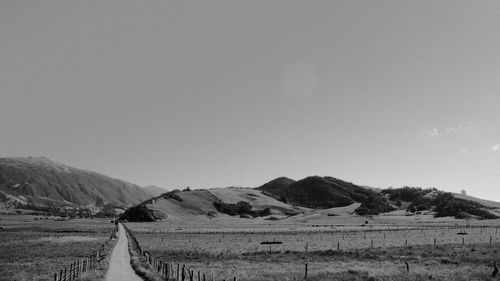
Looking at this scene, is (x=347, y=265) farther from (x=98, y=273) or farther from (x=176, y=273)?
(x=98, y=273)

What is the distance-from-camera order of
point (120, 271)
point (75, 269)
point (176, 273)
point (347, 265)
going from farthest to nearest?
point (347, 265) < point (75, 269) < point (120, 271) < point (176, 273)

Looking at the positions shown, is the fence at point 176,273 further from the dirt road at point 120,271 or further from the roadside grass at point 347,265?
the dirt road at point 120,271

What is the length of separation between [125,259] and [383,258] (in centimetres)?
2951

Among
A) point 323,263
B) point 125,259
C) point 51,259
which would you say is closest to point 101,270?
point 125,259

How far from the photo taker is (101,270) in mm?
35625

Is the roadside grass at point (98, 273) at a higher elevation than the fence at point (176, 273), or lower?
lower

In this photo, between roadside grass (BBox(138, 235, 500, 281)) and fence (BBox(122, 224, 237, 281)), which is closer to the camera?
fence (BBox(122, 224, 237, 281))

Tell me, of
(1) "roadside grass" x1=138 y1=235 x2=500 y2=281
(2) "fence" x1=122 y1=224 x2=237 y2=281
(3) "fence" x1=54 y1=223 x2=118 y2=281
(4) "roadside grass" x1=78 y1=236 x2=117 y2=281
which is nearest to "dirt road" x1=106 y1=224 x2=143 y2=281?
(4) "roadside grass" x1=78 y1=236 x2=117 y2=281

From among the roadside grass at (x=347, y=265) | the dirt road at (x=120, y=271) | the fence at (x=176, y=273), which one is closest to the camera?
the fence at (x=176, y=273)

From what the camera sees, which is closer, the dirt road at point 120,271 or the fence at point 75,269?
the fence at point 75,269

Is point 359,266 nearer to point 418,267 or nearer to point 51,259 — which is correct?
point 418,267

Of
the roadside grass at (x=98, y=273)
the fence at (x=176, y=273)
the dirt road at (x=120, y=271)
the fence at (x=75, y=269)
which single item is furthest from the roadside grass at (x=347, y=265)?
the fence at (x=75, y=269)

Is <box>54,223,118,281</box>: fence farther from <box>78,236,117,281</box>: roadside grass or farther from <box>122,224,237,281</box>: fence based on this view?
<box>122,224,237,281</box>: fence

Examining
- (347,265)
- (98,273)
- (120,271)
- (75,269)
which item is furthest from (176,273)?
(347,265)
